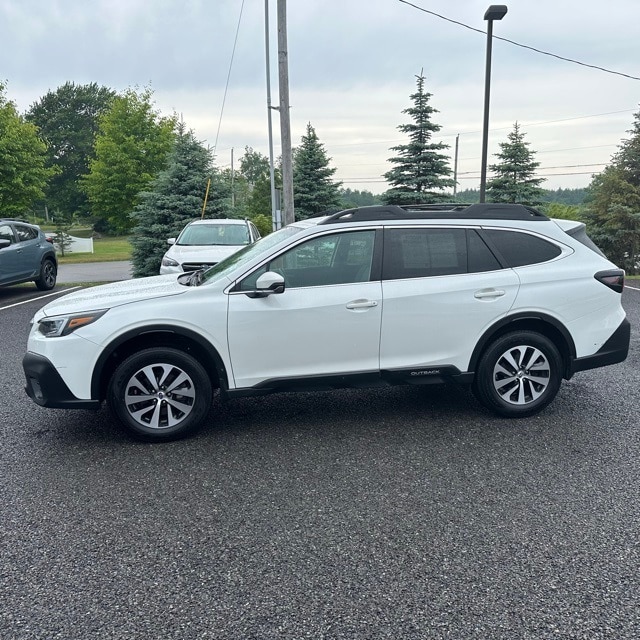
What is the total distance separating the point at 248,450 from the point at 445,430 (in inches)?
62.4

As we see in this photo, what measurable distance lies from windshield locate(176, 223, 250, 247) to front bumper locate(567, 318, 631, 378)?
787 cm

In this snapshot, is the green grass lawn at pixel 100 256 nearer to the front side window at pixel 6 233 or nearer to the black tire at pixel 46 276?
the black tire at pixel 46 276

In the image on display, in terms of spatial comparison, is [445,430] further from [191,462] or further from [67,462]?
[67,462]

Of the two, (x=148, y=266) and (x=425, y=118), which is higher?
(x=425, y=118)

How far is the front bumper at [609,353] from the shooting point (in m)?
4.97

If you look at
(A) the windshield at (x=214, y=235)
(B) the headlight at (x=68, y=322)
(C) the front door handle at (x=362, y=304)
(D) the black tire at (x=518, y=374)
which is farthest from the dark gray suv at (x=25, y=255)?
(D) the black tire at (x=518, y=374)

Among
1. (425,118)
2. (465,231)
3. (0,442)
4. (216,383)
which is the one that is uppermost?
(425,118)

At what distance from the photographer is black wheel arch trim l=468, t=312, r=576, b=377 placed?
480 cm

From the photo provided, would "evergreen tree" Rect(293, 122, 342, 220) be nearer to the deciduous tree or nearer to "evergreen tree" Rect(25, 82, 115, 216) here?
the deciduous tree

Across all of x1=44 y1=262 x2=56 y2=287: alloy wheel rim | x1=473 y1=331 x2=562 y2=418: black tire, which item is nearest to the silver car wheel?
x1=473 y1=331 x2=562 y2=418: black tire

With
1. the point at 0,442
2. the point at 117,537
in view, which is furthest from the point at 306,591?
the point at 0,442

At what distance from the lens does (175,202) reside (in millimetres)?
18703

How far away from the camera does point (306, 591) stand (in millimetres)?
2709

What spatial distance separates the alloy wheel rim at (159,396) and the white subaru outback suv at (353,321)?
0.03ft
